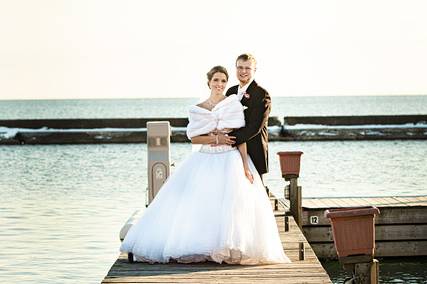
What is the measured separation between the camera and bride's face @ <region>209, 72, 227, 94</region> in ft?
27.1

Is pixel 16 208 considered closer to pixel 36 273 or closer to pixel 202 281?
pixel 36 273

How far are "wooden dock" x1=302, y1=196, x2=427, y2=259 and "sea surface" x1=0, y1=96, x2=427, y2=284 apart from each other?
0.19m

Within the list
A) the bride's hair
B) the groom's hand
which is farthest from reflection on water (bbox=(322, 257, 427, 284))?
the bride's hair

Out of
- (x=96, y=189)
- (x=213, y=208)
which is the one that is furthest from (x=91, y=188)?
(x=213, y=208)

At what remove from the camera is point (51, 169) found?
31.5 m

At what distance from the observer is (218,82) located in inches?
325

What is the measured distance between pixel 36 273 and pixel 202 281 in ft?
17.4

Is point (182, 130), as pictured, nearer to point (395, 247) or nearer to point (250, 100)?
point (395, 247)

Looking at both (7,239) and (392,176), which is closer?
(7,239)

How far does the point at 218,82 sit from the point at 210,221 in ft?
4.02

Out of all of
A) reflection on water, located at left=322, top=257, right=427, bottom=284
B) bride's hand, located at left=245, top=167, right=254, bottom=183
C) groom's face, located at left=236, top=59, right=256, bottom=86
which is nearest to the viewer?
bride's hand, located at left=245, top=167, right=254, bottom=183

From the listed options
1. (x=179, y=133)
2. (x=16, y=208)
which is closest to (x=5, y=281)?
(x=16, y=208)

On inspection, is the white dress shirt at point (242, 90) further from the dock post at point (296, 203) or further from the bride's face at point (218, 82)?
A: the dock post at point (296, 203)

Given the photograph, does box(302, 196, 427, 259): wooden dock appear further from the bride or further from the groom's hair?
the groom's hair
